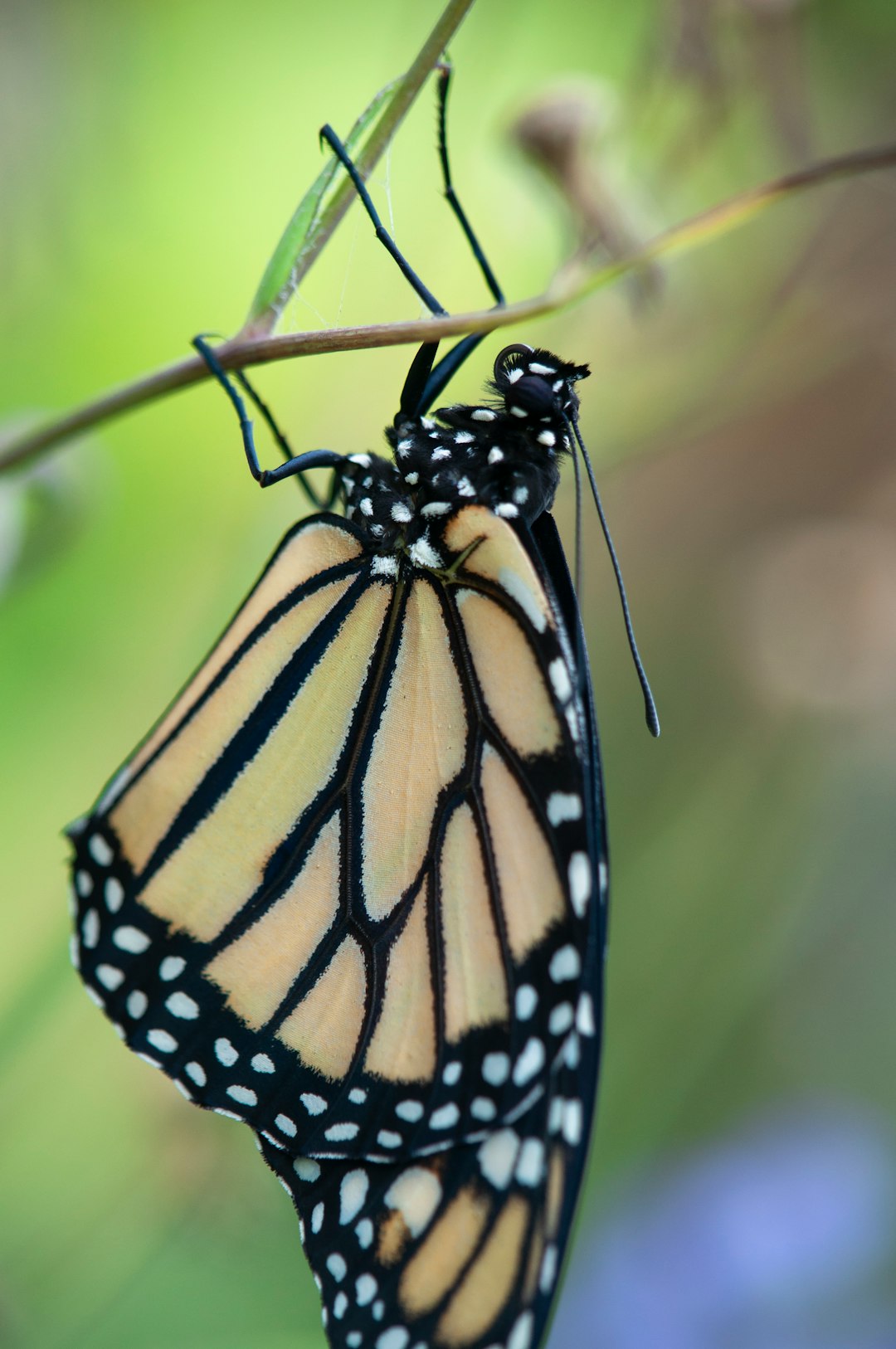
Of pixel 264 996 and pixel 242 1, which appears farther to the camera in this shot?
pixel 242 1

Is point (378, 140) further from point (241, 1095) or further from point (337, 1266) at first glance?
point (337, 1266)

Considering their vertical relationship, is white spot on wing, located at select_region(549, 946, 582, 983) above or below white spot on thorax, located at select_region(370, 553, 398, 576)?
below

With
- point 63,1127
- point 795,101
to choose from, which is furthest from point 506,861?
point 795,101

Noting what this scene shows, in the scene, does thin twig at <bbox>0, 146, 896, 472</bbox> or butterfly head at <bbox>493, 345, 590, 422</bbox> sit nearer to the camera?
thin twig at <bbox>0, 146, 896, 472</bbox>

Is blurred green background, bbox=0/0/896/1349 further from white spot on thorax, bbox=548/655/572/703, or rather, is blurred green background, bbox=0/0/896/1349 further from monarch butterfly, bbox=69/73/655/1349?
white spot on thorax, bbox=548/655/572/703

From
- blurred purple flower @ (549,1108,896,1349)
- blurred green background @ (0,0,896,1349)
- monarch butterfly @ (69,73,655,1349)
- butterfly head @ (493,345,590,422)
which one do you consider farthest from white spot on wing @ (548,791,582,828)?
blurred purple flower @ (549,1108,896,1349)

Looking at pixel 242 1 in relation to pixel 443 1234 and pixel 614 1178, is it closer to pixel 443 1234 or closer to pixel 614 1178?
pixel 443 1234

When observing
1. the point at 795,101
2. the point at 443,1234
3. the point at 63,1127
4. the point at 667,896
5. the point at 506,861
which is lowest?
the point at 63,1127
